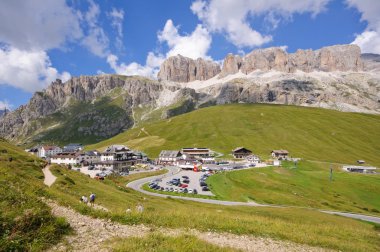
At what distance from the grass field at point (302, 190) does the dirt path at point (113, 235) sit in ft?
256

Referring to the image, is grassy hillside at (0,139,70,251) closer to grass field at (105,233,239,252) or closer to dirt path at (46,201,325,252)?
dirt path at (46,201,325,252)

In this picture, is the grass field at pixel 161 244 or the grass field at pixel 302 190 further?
the grass field at pixel 302 190

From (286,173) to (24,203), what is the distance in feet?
475

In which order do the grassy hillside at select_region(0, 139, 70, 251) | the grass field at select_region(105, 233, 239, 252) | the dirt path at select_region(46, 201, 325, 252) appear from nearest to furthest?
the grassy hillside at select_region(0, 139, 70, 251) → the grass field at select_region(105, 233, 239, 252) → the dirt path at select_region(46, 201, 325, 252)

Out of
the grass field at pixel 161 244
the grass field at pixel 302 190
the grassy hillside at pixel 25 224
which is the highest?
the grassy hillside at pixel 25 224

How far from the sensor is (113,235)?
17906 mm

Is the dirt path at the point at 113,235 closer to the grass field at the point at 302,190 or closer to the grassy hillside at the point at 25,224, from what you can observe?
the grassy hillside at the point at 25,224

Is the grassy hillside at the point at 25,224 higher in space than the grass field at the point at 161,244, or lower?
higher

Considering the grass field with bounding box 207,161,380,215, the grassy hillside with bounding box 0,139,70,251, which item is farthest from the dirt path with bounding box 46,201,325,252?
the grass field with bounding box 207,161,380,215

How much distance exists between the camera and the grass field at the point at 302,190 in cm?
9589

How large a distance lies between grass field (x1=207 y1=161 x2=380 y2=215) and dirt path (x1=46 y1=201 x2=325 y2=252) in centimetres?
7813

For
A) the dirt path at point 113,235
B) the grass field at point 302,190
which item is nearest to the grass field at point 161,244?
the dirt path at point 113,235

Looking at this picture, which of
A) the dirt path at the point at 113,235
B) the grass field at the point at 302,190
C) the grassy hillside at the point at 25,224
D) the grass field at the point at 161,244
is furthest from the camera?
the grass field at the point at 302,190

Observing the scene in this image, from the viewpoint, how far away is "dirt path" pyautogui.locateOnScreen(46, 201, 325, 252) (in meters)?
16.1
